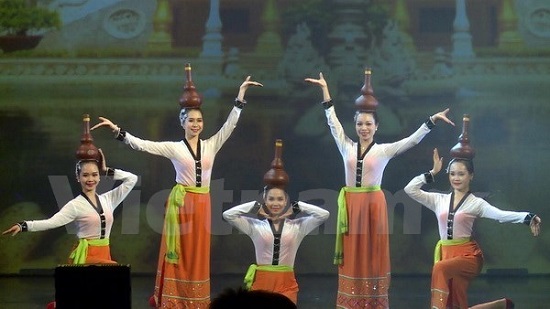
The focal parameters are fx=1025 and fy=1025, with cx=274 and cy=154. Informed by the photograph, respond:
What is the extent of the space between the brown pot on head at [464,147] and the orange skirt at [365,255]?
573 mm

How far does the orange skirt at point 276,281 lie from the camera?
6.12 m

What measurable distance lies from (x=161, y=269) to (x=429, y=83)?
7.16ft

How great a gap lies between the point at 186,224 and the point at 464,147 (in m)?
1.81

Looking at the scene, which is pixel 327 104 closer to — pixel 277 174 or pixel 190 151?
pixel 277 174

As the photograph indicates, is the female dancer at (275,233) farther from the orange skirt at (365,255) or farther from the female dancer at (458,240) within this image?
the female dancer at (458,240)

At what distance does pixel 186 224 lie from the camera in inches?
249

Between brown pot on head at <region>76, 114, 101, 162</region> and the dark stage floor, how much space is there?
0.94 metres

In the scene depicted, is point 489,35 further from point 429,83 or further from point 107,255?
point 107,255

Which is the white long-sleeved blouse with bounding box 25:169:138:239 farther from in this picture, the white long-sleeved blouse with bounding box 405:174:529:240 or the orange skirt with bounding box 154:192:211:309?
the white long-sleeved blouse with bounding box 405:174:529:240

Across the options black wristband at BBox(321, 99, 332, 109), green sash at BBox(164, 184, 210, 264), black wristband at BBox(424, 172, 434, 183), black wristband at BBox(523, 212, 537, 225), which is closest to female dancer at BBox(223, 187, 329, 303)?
green sash at BBox(164, 184, 210, 264)

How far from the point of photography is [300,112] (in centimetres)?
685

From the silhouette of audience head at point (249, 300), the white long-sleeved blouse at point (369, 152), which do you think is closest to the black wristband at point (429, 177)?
the white long-sleeved blouse at point (369, 152)

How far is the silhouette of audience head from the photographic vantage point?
8.43 feet

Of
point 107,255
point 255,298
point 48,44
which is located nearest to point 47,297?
point 107,255
